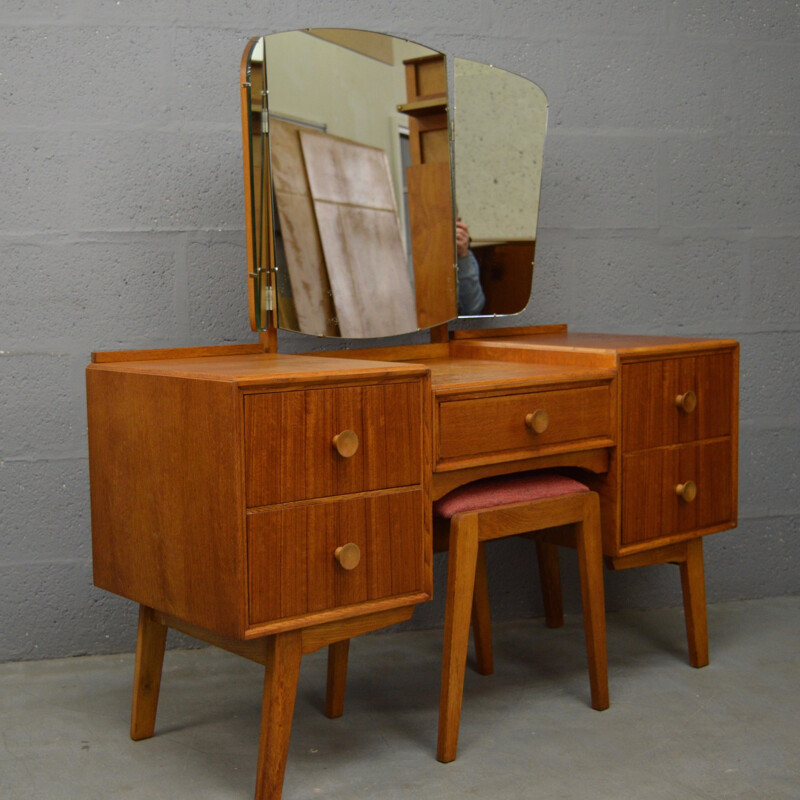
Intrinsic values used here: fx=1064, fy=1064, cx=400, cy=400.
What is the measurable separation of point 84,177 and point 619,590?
167 centimetres

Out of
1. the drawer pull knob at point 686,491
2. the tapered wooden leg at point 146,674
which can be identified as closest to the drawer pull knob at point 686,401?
the drawer pull knob at point 686,491

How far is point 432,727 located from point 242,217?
1.18 m

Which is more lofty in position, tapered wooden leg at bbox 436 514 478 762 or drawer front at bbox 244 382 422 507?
drawer front at bbox 244 382 422 507

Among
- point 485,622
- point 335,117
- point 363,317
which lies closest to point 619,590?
point 485,622

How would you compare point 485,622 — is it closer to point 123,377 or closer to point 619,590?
point 619,590

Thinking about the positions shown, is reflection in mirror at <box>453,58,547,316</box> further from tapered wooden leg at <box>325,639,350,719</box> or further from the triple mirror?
tapered wooden leg at <box>325,639,350,719</box>

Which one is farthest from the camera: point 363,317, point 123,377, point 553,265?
point 553,265

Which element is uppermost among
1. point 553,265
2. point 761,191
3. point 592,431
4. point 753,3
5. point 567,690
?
point 753,3

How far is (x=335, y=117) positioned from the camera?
2.11 m

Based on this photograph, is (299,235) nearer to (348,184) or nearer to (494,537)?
(348,184)

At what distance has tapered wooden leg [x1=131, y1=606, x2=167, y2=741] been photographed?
1.95 m

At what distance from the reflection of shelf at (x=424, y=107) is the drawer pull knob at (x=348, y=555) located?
998 mm

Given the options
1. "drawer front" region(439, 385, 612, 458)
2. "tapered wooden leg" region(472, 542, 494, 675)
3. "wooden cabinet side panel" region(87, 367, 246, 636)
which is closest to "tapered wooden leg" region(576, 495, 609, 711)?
"drawer front" region(439, 385, 612, 458)

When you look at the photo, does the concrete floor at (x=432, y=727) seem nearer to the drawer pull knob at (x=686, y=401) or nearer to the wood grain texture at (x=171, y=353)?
the drawer pull knob at (x=686, y=401)
